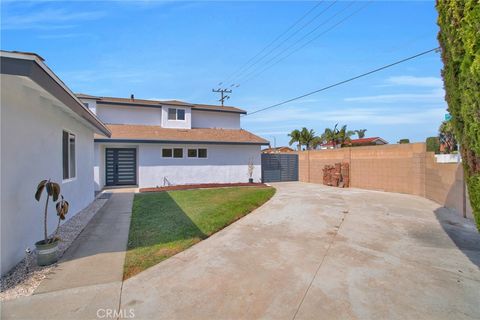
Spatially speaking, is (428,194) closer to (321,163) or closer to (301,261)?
(321,163)

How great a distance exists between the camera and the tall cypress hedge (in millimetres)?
3037

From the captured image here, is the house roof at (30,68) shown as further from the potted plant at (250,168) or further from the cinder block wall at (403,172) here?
the potted plant at (250,168)

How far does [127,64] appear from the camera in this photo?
12.6 m

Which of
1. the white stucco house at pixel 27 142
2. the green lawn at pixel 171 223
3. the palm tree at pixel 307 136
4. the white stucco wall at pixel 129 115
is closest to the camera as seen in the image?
the white stucco house at pixel 27 142

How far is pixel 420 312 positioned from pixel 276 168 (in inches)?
678

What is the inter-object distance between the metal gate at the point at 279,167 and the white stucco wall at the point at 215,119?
11.8 ft

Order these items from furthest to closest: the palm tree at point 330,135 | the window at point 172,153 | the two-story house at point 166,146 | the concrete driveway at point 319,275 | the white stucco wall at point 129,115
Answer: the palm tree at point 330,135, the white stucco wall at point 129,115, the window at point 172,153, the two-story house at point 166,146, the concrete driveway at point 319,275

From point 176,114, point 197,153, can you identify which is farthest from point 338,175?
point 176,114

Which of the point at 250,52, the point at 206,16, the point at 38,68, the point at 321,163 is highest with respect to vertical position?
the point at 250,52

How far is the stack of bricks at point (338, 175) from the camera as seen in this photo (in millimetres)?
16312

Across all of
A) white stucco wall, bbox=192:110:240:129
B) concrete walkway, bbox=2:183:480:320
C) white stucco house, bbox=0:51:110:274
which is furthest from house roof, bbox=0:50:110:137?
white stucco wall, bbox=192:110:240:129

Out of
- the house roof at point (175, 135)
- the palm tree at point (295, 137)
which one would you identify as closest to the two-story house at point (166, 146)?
the house roof at point (175, 135)

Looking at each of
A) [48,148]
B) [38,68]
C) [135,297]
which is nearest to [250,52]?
[48,148]

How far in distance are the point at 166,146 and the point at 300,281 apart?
13.6 metres
